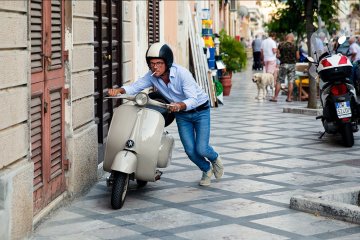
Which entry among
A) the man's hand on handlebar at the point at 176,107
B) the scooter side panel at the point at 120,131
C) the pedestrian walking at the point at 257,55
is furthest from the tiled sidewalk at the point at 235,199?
the pedestrian walking at the point at 257,55

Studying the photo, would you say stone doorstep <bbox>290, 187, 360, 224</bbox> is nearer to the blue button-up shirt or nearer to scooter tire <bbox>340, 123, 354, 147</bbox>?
the blue button-up shirt

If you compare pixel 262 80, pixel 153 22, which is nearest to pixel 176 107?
pixel 153 22

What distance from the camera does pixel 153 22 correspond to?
16.3 metres

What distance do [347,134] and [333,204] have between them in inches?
193

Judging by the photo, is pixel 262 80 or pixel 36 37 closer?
pixel 36 37

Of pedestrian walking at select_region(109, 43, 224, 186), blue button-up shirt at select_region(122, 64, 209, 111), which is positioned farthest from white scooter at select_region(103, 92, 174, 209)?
blue button-up shirt at select_region(122, 64, 209, 111)

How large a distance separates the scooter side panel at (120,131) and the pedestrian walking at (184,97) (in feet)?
0.69

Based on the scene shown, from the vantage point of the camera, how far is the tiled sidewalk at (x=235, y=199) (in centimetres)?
689

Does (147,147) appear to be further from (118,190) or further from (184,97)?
(184,97)

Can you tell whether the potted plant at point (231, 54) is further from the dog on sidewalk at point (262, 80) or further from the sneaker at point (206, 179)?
the sneaker at point (206, 179)

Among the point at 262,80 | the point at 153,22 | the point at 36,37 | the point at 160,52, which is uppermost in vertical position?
the point at 153,22

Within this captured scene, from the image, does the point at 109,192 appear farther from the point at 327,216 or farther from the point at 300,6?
the point at 300,6

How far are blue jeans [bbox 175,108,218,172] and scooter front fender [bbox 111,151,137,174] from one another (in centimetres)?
107

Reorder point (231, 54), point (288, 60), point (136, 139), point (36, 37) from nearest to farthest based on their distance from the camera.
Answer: point (36, 37) < point (136, 139) < point (288, 60) < point (231, 54)
